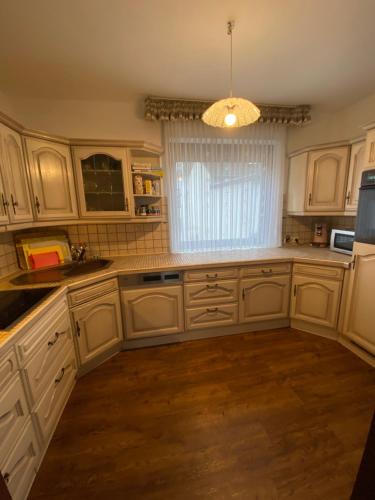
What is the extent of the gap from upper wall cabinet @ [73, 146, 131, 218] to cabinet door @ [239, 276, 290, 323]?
1.47m

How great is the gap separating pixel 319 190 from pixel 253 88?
124 centimetres

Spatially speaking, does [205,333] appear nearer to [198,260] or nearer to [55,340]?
[198,260]

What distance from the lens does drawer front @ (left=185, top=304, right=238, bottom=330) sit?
213 centimetres

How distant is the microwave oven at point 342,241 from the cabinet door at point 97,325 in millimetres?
2341

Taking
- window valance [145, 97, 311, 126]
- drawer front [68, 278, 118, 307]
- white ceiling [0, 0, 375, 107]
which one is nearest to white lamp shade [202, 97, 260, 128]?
white ceiling [0, 0, 375, 107]

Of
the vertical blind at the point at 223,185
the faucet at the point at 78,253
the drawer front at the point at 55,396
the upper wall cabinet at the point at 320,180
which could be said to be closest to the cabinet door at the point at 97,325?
the drawer front at the point at 55,396

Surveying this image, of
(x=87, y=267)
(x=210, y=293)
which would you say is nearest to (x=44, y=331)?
(x=87, y=267)

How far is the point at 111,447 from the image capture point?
1243 mm

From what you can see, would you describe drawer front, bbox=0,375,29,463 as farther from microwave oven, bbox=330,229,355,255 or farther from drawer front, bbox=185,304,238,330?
microwave oven, bbox=330,229,355,255

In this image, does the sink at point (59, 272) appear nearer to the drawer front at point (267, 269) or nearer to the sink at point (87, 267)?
the sink at point (87, 267)

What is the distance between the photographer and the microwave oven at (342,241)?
84.2 inches

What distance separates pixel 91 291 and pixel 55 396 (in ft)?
2.28

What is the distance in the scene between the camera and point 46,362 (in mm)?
1226

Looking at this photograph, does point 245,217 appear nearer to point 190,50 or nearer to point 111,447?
point 190,50
